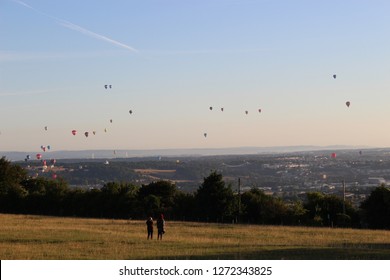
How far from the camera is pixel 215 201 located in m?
74.9

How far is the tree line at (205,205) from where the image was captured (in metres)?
69.4

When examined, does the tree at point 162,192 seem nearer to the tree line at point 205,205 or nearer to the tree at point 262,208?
the tree line at point 205,205

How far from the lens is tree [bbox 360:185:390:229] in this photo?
6781cm

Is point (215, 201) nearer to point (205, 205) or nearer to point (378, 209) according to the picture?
point (205, 205)

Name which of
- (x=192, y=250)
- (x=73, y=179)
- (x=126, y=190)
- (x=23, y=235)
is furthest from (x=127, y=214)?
(x=73, y=179)

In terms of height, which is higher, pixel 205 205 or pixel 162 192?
pixel 162 192

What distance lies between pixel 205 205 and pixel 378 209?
63.5 feet

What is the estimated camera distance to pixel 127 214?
255 feet

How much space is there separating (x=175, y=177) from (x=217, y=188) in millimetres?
105164

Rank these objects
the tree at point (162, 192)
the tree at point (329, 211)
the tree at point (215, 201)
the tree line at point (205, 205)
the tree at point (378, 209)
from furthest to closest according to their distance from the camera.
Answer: the tree at point (162, 192), the tree at point (215, 201), the tree line at point (205, 205), the tree at point (329, 211), the tree at point (378, 209)

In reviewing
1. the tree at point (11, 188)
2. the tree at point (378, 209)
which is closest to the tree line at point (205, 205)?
the tree at point (378, 209)

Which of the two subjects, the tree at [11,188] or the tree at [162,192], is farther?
the tree at [11,188]

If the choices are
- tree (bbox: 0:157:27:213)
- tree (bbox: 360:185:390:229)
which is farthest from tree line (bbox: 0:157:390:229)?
tree (bbox: 0:157:27:213)

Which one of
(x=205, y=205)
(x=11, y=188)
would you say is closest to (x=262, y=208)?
(x=205, y=205)
